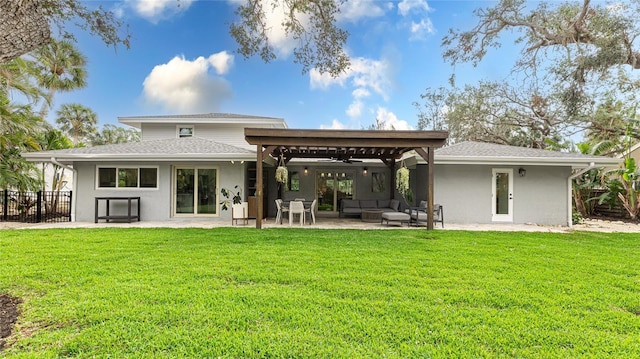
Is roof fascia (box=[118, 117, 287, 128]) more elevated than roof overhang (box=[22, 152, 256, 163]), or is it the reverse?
roof fascia (box=[118, 117, 287, 128])

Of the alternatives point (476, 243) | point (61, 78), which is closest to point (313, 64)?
point (476, 243)

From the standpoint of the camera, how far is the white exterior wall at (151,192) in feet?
36.9

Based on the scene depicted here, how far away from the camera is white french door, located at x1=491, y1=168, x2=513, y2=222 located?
11.5 m

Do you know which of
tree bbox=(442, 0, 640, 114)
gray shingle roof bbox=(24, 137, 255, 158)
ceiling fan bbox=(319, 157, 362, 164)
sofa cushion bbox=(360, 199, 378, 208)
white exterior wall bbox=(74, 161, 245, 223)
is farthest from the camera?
sofa cushion bbox=(360, 199, 378, 208)

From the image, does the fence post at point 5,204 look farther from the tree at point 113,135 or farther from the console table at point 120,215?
the tree at point 113,135

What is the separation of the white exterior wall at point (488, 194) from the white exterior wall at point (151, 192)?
7.71 meters

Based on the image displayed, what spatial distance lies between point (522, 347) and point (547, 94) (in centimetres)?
2120

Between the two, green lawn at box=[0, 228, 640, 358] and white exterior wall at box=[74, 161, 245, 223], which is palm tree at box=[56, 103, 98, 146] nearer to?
white exterior wall at box=[74, 161, 245, 223]

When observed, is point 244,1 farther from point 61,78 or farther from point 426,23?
point 61,78

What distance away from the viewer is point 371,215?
12.6 meters

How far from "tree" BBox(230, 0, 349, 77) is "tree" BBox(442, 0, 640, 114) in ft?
22.1

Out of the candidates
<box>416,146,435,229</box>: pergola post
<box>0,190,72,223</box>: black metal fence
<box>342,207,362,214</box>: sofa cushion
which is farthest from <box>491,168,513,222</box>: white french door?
<box>0,190,72,223</box>: black metal fence

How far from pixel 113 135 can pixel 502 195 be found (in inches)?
1513

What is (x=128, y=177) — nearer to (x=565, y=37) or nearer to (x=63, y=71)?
(x=63, y=71)
